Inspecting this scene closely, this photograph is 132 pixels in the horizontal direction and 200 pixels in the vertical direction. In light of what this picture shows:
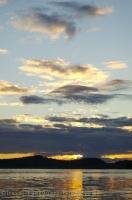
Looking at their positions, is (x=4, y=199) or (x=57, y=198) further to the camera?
(x=57, y=198)

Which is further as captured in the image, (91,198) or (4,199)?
(91,198)

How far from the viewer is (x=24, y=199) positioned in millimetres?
68562

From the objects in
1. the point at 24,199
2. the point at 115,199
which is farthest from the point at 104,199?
the point at 24,199

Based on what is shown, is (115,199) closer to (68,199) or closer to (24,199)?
(68,199)

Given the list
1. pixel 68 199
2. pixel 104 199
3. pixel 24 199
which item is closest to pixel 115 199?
pixel 104 199

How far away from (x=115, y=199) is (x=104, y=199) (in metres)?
1.67

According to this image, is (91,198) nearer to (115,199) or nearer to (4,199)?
(115,199)

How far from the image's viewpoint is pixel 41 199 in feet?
227

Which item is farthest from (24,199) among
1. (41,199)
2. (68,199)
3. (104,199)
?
(104,199)

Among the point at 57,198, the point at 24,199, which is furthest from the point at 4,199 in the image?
the point at 57,198

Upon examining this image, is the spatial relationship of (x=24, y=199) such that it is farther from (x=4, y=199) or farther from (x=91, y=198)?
(x=91, y=198)

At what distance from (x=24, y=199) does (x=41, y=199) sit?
2.54 metres

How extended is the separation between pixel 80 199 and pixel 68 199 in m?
1.97

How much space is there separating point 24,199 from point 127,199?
50.4 ft
